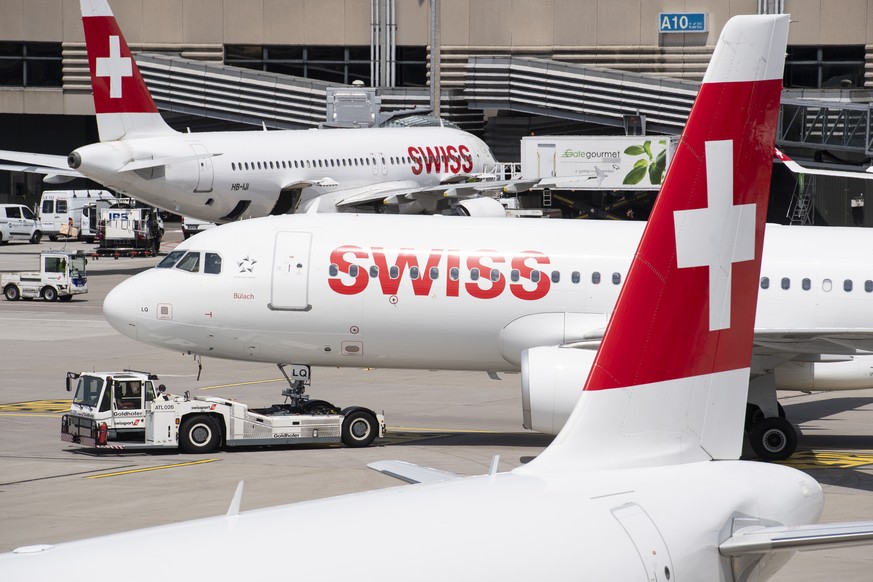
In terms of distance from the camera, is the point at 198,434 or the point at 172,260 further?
the point at 172,260

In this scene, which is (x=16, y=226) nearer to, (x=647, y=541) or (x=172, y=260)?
(x=172, y=260)

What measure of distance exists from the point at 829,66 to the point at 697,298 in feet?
263

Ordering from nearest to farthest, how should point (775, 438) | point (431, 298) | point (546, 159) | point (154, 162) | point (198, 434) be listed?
point (775, 438), point (198, 434), point (431, 298), point (154, 162), point (546, 159)

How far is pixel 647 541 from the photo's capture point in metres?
7.71

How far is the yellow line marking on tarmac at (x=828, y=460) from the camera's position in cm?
2166

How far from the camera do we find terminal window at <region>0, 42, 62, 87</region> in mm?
91000

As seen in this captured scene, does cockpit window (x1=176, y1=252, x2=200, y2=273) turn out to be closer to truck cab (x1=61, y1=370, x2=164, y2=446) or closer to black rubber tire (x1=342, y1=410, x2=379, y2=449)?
truck cab (x1=61, y1=370, x2=164, y2=446)

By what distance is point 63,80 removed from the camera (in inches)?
3531

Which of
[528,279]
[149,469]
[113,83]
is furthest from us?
[113,83]

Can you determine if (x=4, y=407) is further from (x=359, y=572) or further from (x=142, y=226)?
(x=142, y=226)

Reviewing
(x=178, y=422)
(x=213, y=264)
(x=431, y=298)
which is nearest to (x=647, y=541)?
(x=431, y=298)

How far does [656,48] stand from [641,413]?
7820 centimetres

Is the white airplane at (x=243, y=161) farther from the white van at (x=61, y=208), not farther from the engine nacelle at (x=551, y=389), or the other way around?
the engine nacelle at (x=551, y=389)

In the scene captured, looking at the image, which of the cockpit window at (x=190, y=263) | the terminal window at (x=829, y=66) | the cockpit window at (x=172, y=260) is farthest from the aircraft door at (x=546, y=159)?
the cockpit window at (x=190, y=263)
